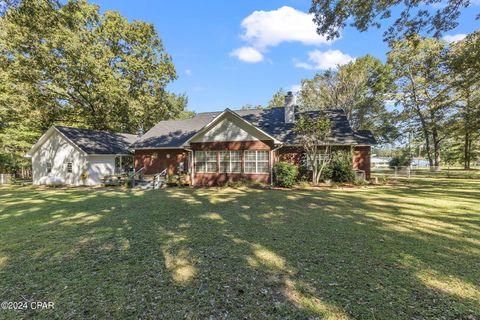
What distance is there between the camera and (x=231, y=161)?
17.1m

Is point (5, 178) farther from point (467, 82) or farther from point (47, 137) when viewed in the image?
point (467, 82)

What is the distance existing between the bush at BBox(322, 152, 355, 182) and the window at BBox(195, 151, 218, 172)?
25.4 ft

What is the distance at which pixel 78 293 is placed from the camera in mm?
3465

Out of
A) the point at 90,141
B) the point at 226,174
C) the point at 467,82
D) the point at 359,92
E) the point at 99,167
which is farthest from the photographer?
the point at 359,92

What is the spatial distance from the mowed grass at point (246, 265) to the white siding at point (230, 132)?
9073 mm

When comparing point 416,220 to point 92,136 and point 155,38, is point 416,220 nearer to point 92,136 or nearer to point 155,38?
point 92,136

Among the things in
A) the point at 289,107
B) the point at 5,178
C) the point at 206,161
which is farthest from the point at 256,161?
the point at 5,178

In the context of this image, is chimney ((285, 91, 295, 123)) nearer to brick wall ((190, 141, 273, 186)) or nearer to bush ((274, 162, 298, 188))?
brick wall ((190, 141, 273, 186))

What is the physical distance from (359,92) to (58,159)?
3615 cm

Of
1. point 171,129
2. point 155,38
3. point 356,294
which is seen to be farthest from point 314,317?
point 155,38

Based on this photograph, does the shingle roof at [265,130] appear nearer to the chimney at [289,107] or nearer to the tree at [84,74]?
the chimney at [289,107]

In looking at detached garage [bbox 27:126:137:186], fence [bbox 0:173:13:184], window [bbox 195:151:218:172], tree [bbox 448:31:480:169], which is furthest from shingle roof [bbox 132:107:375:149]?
fence [bbox 0:173:13:184]

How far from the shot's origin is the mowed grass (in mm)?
3125

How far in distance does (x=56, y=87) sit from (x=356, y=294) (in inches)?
1146
